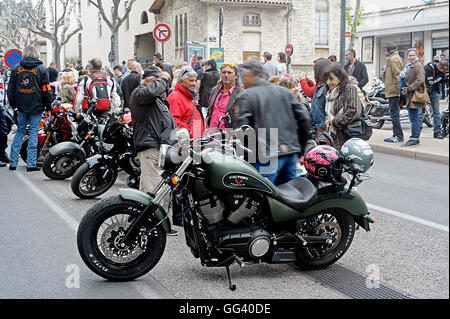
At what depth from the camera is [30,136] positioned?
11.4 meters

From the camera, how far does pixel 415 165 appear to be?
38.9 feet

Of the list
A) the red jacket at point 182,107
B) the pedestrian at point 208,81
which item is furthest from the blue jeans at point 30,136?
the red jacket at point 182,107

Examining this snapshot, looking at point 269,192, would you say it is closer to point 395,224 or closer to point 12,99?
point 395,224

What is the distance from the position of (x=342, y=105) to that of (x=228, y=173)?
3.01 m

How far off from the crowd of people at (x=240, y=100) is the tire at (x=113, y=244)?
1093 millimetres

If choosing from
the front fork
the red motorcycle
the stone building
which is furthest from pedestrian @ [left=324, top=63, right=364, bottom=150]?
the stone building

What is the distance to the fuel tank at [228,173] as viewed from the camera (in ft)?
16.3

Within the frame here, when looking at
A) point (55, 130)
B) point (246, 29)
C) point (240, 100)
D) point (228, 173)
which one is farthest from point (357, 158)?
point (246, 29)

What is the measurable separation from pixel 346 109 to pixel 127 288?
354cm

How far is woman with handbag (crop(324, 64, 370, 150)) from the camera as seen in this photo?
7.47m

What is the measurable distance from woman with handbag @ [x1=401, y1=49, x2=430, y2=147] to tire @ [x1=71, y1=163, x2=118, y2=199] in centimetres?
689

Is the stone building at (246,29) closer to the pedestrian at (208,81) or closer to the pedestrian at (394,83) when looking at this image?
the pedestrian at (394,83)

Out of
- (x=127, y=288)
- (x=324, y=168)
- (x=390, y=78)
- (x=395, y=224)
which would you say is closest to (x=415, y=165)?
(x=390, y=78)

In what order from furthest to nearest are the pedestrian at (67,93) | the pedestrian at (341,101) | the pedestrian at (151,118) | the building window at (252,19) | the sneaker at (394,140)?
the building window at (252,19) < the sneaker at (394,140) < the pedestrian at (67,93) < the pedestrian at (341,101) < the pedestrian at (151,118)
